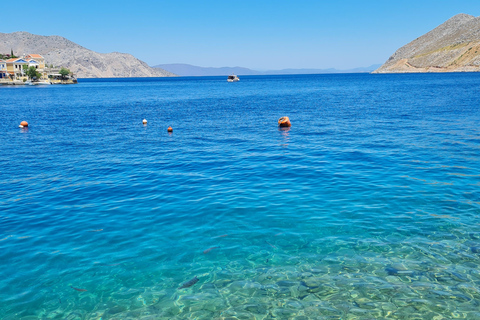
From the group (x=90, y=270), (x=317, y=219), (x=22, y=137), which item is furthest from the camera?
(x=22, y=137)

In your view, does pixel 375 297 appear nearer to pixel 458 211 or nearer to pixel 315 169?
pixel 458 211

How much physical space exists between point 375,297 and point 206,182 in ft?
47.4

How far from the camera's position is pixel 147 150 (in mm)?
34594

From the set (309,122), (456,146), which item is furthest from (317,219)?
(309,122)

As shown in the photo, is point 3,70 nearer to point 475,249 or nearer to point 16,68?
point 16,68

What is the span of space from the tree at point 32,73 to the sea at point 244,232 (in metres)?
185

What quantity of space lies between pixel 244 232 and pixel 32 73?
214 meters

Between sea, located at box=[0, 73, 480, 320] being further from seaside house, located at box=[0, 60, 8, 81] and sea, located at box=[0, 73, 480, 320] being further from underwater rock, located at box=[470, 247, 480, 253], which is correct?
seaside house, located at box=[0, 60, 8, 81]

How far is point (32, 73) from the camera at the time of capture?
624 ft

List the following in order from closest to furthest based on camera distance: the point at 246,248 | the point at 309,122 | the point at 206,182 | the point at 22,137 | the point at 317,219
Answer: the point at 246,248 < the point at 317,219 < the point at 206,182 < the point at 22,137 < the point at 309,122

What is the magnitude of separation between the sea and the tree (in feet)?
608

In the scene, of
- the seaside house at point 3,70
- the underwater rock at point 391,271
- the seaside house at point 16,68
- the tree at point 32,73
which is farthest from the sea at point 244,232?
the seaside house at point 3,70

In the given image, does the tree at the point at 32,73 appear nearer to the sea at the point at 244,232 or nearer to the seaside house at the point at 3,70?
the seaside house at the point at 3,70

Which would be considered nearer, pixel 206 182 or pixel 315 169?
pixel 206 182
